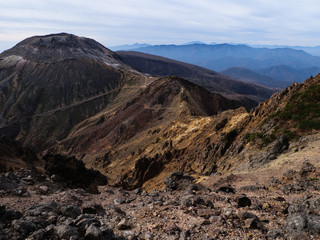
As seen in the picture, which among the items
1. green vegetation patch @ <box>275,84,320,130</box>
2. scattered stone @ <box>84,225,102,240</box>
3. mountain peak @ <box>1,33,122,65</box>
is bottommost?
scattered stone @ <box>84,225,102,240</box>

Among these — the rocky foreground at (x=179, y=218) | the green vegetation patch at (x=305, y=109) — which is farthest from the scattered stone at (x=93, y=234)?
the green vegetation patch at (x=305, y=109)

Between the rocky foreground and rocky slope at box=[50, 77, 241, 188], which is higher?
the rocky foreground

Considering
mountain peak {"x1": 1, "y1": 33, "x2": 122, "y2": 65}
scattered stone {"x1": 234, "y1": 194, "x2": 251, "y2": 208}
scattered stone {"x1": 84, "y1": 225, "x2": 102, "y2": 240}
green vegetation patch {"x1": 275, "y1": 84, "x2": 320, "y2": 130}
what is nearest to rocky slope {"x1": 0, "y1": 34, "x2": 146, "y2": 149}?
mountain peak {"x1": 1, "y1": 33, "x2": 122, "y2": 65}

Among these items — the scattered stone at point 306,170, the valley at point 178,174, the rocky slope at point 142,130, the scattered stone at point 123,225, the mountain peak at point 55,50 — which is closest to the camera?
the valley at point 178,174

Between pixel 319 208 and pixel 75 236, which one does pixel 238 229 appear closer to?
pixel 319 208

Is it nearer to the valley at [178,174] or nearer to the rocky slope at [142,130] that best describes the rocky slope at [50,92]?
the valley at [178,174]

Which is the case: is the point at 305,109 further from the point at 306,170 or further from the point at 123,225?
the point at 123,225

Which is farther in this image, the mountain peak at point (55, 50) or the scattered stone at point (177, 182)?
the mountain peak at point (55, 50)

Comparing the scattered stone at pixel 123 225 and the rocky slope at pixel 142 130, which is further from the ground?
the scattered stone at pixel 123 225

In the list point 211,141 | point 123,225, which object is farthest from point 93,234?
point 211,141

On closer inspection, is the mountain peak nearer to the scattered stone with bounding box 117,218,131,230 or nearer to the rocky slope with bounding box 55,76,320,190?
the rocky slope with bounding box 55,76,320,190

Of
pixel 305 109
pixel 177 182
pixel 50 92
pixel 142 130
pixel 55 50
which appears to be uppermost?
pixel 55 50

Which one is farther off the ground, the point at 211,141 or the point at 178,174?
the point at 178,174

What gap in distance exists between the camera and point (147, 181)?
3369cm
